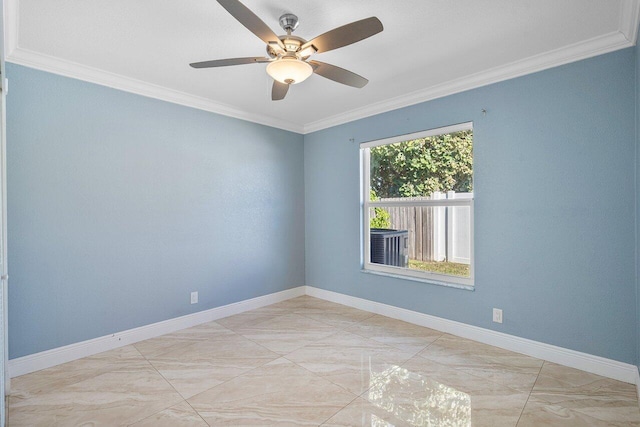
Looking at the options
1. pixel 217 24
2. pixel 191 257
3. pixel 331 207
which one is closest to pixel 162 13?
pixel 217 24

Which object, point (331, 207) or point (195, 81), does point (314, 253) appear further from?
point (195, 81)

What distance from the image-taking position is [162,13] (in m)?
2.05

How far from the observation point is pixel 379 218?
407 cm

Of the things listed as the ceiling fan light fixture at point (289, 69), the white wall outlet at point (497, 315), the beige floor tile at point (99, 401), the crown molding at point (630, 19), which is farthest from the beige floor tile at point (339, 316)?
the crown molding at point (630, 19)

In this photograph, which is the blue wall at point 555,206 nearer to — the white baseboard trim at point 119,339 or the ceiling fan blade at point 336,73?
the ceiling fan blade at point 336,73

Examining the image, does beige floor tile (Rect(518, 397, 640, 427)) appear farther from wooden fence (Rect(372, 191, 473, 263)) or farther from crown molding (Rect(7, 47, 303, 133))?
crown molding (Rect(7, 47, 303, 133))

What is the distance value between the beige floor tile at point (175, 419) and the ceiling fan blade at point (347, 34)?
2.33m

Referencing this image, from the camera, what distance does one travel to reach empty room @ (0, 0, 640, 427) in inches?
82.0

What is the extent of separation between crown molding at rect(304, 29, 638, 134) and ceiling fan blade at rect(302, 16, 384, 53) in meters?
1.71

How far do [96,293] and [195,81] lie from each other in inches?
83.3

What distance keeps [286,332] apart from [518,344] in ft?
6.97

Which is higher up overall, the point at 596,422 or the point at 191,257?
the point at 191,257

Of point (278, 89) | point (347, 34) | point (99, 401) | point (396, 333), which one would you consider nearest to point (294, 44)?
→ point (347, 34)

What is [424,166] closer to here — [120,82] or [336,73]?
[336,73]
